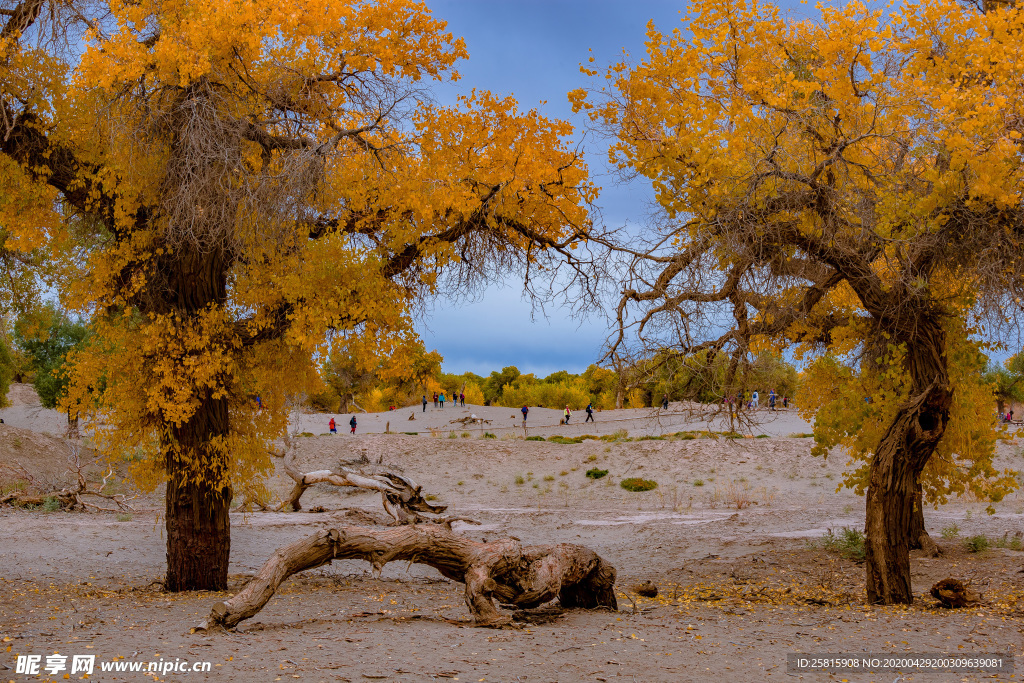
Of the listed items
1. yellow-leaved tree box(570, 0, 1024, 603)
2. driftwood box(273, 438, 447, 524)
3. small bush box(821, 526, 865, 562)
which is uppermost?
yellow-leaved tree box(570, 0, 1024, 603)

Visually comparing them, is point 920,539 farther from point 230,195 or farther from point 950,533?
point 230,195

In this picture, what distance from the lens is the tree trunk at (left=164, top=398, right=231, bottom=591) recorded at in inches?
378

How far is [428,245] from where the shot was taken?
9516 mm

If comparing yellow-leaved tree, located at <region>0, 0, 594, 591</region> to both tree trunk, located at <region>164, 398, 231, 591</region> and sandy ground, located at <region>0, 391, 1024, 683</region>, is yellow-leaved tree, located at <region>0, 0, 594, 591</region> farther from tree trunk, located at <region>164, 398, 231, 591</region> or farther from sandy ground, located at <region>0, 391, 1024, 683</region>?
sandy ground, located at <region>0, 391, 1024, 683</region>

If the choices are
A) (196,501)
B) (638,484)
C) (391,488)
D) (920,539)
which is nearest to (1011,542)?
(920,539)

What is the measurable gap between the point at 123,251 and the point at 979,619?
993cm

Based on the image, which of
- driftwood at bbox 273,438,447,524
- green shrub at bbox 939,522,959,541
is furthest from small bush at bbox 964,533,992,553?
driftwood at bbox 273,438,447,524

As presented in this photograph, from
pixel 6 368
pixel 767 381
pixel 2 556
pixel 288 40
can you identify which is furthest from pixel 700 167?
pixel 6 368

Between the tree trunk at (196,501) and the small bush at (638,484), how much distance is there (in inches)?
570

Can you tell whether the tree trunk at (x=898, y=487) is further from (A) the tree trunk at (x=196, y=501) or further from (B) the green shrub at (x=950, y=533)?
(A) the tree trunk at (x=196, y=501)

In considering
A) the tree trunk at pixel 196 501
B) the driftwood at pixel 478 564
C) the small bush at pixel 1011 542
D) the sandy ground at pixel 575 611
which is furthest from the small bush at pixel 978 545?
the tree trunk at pixel 196 501

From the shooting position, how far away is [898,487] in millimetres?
8148

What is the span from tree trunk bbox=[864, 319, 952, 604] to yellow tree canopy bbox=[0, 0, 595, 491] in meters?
4.41

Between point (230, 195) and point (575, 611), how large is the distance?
579 centimetres
